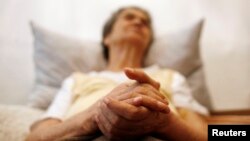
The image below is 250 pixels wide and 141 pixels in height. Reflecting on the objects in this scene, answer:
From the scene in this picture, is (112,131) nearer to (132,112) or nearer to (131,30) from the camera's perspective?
(132,112)

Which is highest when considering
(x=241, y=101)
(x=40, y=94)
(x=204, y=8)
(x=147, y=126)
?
(x=204, y=8)

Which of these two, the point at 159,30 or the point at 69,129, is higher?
the point at 159,30

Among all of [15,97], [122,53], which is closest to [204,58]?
[122,53]

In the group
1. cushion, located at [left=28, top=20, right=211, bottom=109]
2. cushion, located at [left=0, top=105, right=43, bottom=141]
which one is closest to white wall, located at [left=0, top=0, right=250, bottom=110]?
cushion, located at [left=28, top=20, right=211, bottom=109]

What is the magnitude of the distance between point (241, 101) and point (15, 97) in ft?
3.27

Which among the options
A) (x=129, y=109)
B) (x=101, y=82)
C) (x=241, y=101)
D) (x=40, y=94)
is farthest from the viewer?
(x=241, y=101)

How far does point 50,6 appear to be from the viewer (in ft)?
5.71

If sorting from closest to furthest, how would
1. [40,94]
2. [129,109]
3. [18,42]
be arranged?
[129,109], [40,94], [18,42]

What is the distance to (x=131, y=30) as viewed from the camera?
1418 mm

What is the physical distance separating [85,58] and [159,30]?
1.40 ft

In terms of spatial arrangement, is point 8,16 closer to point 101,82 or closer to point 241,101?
point 101,82

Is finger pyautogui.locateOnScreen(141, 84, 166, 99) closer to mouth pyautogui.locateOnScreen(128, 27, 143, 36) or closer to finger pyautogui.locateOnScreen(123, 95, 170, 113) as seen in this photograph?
finger pyautogui.locateOnScreen(123, 95, 170, 113)

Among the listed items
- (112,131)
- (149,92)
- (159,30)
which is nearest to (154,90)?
(149,92)

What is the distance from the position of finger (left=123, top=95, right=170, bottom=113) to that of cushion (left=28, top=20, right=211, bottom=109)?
0.70 m
